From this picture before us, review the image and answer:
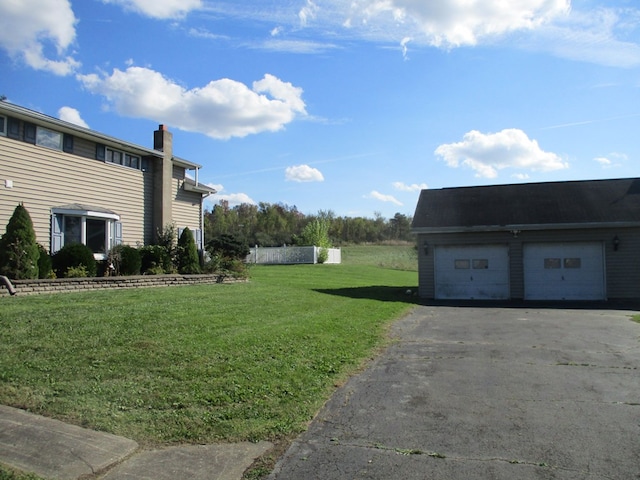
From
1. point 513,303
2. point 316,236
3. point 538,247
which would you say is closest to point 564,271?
point 538,247

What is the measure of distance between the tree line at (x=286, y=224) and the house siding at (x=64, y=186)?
1487 inches

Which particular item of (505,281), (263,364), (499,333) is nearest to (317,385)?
(263,364)

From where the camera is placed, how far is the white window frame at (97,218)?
16531mm

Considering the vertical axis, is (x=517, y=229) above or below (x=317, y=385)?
above

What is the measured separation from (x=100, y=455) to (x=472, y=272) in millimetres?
17779

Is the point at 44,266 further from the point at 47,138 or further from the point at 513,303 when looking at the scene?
the point at 513,303

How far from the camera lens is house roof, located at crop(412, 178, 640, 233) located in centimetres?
1881

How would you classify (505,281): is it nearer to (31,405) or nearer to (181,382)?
(181,382)

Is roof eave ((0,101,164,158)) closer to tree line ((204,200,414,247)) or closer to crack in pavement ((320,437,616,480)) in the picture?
crack in pavement ((320,437,616,480))

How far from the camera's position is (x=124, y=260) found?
55.5 ft

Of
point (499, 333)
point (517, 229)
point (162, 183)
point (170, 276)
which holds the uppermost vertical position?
point (162, 183)

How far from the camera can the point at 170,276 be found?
16750 millimetres

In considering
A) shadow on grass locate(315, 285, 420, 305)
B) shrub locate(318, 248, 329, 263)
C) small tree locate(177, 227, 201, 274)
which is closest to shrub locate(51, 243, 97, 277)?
small tree locate(177, 227, 201, 274)

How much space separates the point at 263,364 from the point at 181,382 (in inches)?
51.2
